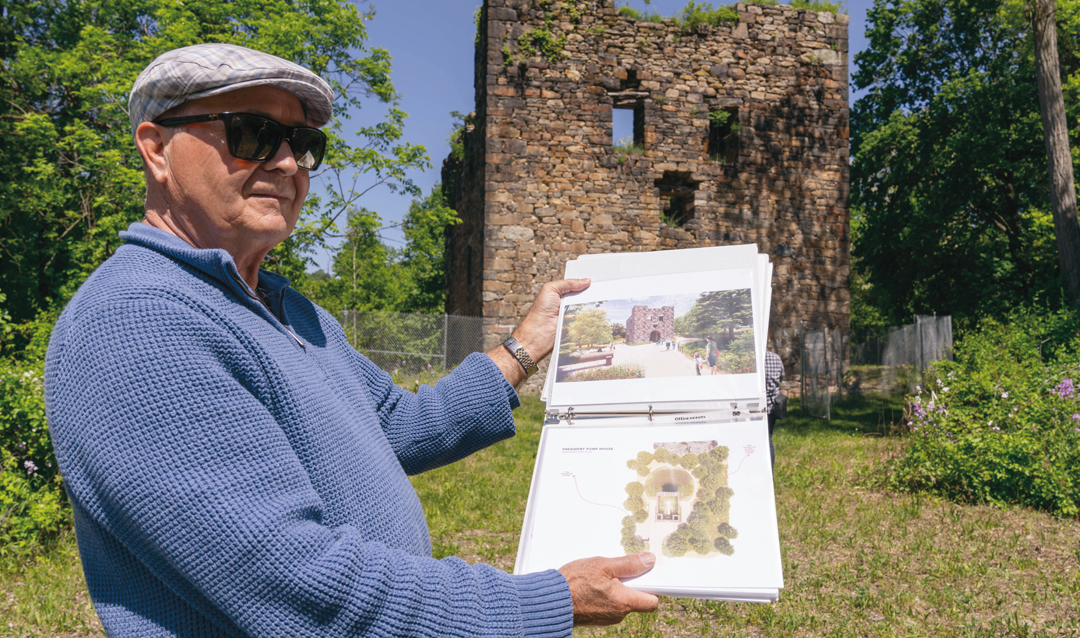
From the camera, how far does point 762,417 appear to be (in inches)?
65.9

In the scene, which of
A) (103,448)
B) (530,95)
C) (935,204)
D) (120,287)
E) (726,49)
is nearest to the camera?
(103,448)

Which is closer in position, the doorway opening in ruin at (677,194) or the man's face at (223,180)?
the man's face at (223,180)

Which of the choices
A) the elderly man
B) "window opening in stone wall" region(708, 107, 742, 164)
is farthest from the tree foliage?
the elderly man

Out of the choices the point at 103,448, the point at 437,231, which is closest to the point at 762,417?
the point at 103,448

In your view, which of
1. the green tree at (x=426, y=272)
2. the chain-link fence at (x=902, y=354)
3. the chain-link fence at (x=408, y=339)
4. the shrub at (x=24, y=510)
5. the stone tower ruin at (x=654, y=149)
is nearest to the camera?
the shrub at (x=24, y=510)

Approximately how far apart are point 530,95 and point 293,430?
11185mm

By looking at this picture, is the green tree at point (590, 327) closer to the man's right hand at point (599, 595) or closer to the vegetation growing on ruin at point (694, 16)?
the man's right hand at point (599, 595)

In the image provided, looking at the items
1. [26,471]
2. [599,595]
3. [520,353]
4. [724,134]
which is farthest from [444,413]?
[724,134]

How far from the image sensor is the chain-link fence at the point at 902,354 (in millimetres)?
11992

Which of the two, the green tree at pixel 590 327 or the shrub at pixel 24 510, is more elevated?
the green tree at pixel 590 327

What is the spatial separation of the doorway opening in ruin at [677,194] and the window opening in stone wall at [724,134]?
73cm

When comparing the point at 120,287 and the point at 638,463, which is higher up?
the point at 120,287

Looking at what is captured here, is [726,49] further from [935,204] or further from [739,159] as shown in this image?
[935,204]

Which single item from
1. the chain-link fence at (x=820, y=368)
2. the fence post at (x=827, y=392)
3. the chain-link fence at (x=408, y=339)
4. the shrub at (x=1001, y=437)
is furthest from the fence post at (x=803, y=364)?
the chain-link fence at (x=408, y=339)
